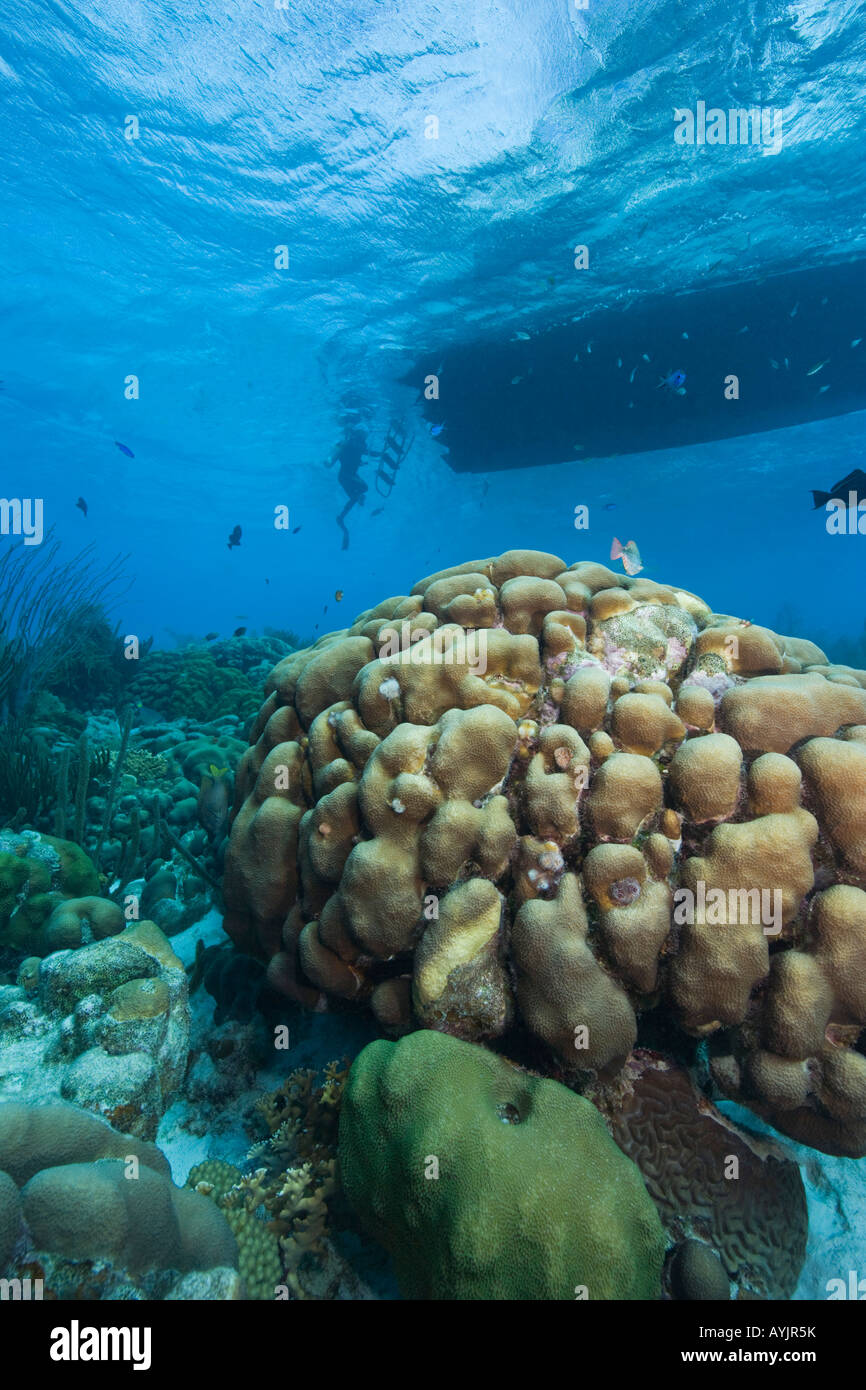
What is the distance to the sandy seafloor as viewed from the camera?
9.34ft

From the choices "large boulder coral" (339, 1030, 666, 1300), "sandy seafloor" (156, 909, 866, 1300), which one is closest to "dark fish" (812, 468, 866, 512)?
"sandy seafloor" (156, 909, 866, 1300)

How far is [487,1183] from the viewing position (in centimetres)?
216

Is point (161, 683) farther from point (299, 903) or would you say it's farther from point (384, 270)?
point (384, 270)

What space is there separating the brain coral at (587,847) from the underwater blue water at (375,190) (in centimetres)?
1005

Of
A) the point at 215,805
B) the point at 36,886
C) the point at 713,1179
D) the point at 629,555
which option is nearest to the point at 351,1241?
the point at 713,1179

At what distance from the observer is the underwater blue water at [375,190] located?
35.5 feet

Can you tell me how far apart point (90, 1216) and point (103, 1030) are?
3.86 ft

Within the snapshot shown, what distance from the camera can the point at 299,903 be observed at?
3.70 m

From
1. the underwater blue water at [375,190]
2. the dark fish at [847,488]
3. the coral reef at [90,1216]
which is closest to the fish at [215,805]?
the coral reef at [90,1216]

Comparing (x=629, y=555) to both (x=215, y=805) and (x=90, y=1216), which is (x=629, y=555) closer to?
(x=215, y=805)

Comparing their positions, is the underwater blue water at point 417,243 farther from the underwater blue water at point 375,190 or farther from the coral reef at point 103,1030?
the coral reef at point 103,1030

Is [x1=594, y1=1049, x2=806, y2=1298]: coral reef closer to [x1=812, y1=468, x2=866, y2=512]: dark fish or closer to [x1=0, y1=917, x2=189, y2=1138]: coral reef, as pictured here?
[x1=0, y1=917, x2=189, y2=1138]: coral reef

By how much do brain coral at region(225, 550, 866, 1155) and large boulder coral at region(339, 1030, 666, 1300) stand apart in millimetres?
339

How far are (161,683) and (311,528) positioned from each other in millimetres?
48640
